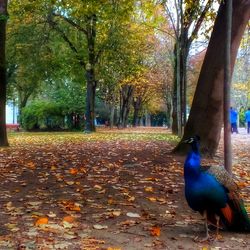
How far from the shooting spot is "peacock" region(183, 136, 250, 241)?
5266mm

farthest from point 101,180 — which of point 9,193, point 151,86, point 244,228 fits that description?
point 151,86

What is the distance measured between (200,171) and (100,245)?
4.64 ft

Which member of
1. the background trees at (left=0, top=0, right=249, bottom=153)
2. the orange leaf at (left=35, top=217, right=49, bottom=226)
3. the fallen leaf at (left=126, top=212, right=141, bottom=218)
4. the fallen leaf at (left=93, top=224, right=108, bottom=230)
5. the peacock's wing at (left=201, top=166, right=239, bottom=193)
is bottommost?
the fallen leaf at (left=93, top=224, right=108, bottom=230)

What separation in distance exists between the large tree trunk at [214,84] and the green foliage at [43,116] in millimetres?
27069

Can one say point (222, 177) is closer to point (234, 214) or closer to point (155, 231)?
point (234, 214)

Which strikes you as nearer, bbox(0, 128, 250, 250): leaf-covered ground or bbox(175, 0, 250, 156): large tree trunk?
bbox(0, 128, 250, 250): leaf-covered ground

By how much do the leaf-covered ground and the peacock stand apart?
0.26m

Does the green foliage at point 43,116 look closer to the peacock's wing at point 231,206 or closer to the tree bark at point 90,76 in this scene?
the tree bark at point 90,76

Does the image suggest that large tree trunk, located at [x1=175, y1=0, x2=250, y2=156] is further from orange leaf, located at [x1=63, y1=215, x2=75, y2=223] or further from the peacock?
orange leaf, located at [x1=63, y1=215, x2=75, y2=223]

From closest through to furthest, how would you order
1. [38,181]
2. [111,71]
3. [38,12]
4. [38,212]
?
1. [38,212]
2. [38,181]
3. [38,12]
4. [111,71]

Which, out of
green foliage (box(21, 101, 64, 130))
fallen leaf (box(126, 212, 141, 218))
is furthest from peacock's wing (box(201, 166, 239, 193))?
green foliage (box(21, 101, 64, 130))

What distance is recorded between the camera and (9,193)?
7789mm

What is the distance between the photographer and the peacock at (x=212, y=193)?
17.3 feet

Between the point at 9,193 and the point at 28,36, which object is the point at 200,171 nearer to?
the point at 9,193
